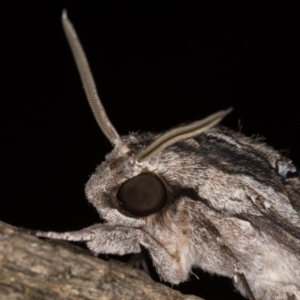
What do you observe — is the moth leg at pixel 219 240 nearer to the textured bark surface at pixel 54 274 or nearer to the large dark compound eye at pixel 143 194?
the large dark compound eye at pixel 143 194

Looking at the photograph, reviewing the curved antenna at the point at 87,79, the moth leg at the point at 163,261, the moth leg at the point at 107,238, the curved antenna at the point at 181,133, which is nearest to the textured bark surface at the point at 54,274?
the moth leg at the point at 107,238


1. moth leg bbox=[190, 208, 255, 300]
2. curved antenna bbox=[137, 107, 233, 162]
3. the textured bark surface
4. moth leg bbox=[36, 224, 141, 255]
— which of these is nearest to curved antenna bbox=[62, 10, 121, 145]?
curved antenna bbox=[137, 107, 233, 162]

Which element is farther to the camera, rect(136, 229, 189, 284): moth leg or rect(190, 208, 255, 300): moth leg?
rect(136, 229, 189, 284): moth leg

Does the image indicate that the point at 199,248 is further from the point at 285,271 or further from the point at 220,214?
the point at 285,271

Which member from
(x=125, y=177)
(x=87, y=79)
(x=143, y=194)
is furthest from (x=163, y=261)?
(x=87, y=79)

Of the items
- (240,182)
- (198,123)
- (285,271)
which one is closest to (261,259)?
(285,271)

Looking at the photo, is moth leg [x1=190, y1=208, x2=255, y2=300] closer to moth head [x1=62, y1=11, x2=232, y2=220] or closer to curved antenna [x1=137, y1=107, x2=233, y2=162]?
moth head [x1=62, y1=11, x2=232, y2=220]
